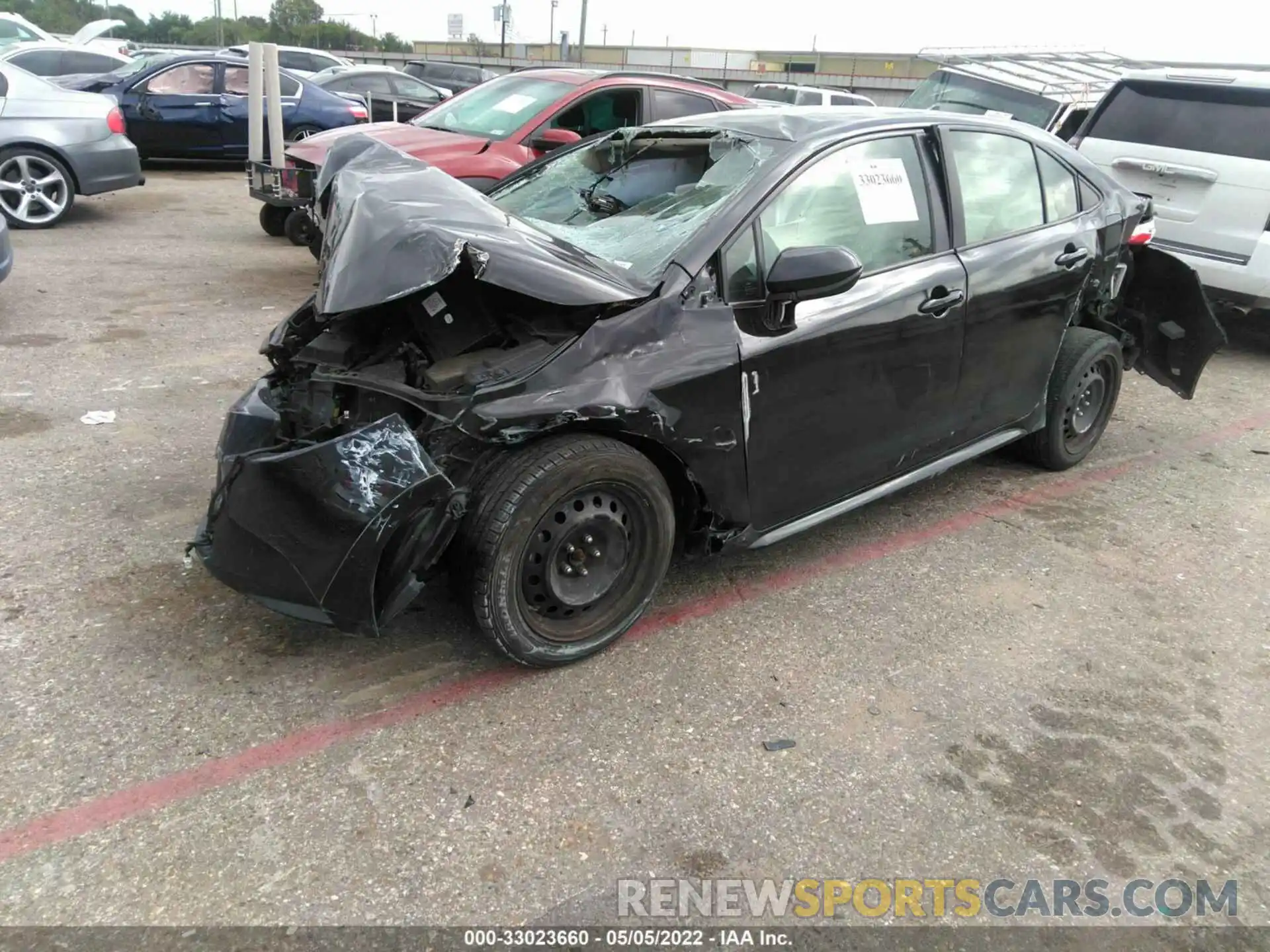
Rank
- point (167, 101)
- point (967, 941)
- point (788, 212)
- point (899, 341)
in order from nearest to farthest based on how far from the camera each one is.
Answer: point (967, 941) → point (788, 212) → point (899, 341) → point (167, 101)

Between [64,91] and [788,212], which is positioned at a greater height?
[64,91]

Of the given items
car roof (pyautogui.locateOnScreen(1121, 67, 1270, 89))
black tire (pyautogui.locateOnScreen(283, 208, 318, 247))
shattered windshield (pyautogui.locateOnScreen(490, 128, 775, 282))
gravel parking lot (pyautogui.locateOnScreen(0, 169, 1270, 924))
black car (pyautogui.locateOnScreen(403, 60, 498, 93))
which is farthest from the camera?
black car (pyautogui.locateOnScreen(403, 60, 498, 93))

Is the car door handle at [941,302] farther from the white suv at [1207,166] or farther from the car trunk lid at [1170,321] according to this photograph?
the white suv at [1207,166]

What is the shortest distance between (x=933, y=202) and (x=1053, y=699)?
1.93 m

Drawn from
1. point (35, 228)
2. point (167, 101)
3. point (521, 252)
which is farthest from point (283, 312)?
point (167, 101)

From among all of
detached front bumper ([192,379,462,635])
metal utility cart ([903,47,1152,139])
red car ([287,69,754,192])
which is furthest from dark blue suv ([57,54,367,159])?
detached front bumper ([192,379,462,635])

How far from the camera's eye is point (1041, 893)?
89.9 inches

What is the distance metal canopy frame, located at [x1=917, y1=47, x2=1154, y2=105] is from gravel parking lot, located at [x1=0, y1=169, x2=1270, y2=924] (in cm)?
636

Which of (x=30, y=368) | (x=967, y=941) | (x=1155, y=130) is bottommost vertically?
(x=967, y=941)

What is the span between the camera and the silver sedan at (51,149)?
8.53 m

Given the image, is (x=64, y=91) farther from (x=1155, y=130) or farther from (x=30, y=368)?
(x=1155, y=130)

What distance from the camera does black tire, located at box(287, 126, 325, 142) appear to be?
43.0 feet

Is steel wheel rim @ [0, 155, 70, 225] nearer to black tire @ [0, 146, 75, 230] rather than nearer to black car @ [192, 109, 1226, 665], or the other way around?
black tire @ [0, 146, 75, 230]

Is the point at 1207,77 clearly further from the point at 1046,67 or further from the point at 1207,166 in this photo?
the point at 1046,67
